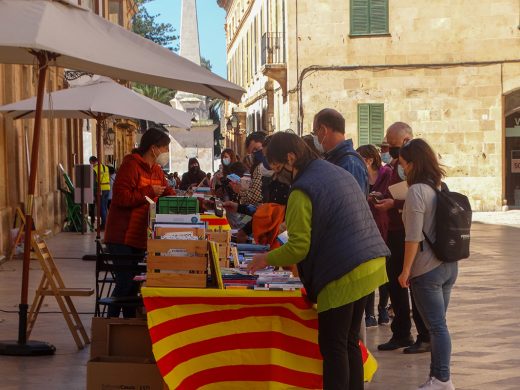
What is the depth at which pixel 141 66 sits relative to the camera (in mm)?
7855

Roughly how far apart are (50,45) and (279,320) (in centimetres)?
250

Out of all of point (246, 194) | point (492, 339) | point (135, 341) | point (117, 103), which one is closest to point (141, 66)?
point (135, 341)

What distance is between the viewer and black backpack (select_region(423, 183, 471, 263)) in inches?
281

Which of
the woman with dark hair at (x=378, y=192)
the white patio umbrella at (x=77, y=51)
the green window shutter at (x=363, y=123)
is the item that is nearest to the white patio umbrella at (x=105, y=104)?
the woman with dark hair at (x=378, y=192)


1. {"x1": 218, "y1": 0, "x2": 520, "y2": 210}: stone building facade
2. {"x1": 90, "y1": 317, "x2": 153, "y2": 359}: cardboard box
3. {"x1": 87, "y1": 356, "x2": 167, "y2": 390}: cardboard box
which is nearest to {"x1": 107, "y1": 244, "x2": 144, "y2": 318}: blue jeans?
{"x1": 90, "y1": 317, "x2": 153, "y2": 359}: cardboard box

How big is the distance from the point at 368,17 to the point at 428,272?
23437 mm

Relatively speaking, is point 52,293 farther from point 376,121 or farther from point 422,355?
point 376,121

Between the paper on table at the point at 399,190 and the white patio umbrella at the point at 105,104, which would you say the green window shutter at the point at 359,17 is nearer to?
the white patio umbrella at the point at 105,104

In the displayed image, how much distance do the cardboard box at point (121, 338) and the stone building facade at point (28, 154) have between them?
5.96 m

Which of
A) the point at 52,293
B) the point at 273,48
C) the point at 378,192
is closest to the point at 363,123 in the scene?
the point at 273,48

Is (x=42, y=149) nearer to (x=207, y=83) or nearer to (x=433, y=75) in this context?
(x=433, y=75)

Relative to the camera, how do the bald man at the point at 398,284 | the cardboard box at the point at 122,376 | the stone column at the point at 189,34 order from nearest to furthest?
the cardboard box at the point at 122,376
the bald man at the point at 398,284
the stone column at the point at 189,34

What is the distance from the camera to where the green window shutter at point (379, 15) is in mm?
29750

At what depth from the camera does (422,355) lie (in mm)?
8789
